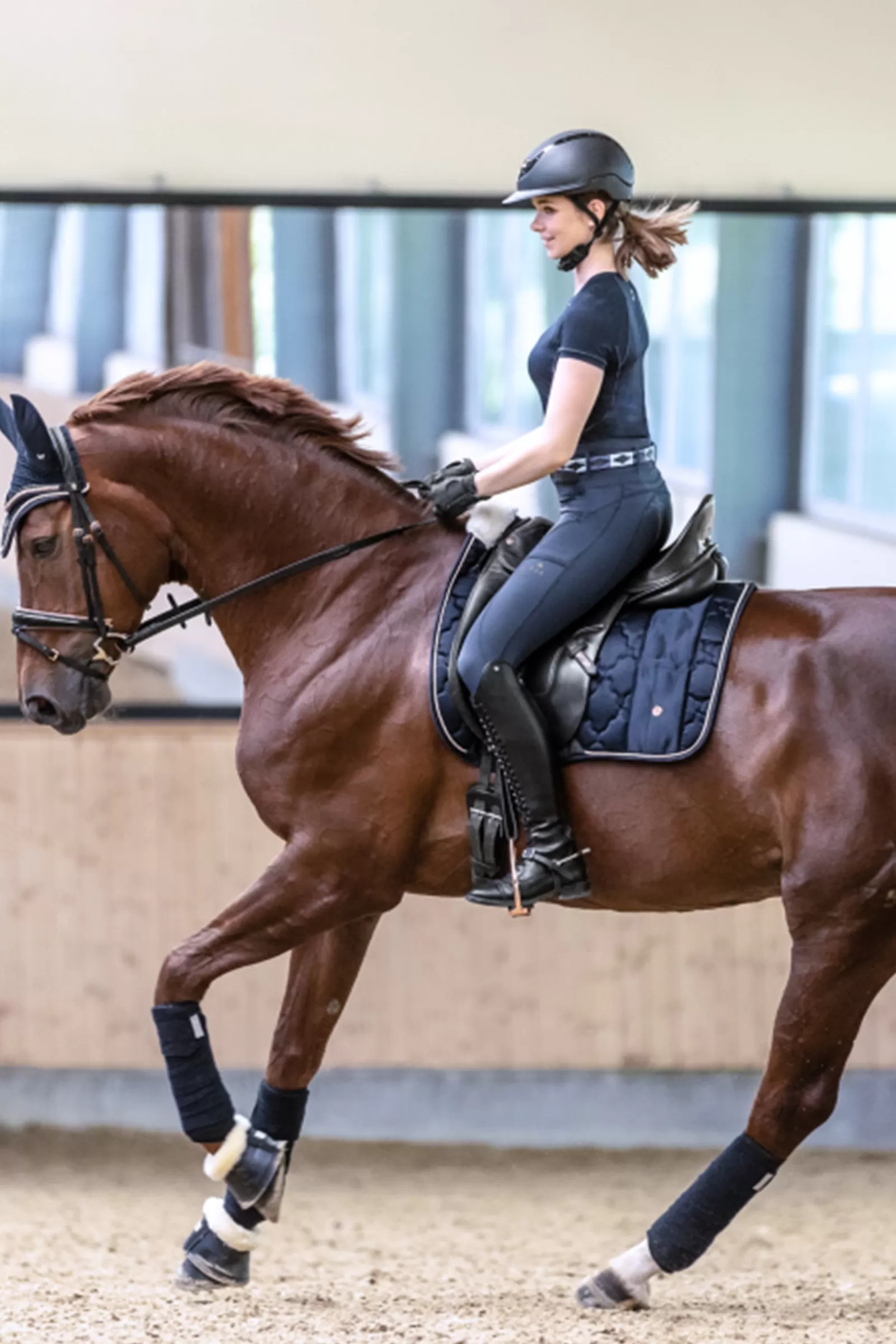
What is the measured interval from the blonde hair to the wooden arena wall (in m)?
2.70

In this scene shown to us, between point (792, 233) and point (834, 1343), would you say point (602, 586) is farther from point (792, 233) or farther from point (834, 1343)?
point (792, 233)

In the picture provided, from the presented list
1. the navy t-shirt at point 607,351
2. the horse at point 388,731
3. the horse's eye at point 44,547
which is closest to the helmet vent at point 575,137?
the navy t-shirt at point 607,351

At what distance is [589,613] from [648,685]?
20 centimetres

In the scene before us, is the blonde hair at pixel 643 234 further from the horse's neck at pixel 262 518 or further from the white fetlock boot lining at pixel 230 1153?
the white fetlock boot lining at pixel 230 1153

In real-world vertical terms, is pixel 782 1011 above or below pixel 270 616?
below

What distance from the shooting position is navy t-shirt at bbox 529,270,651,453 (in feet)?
10.5

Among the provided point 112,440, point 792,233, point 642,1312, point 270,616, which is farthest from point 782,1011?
point 792,233

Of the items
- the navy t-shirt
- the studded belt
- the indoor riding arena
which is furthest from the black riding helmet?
the indoor riding arena

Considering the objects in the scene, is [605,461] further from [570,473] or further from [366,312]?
[366,312]

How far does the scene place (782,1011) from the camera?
331 centimetres

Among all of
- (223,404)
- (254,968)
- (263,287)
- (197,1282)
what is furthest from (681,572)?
(254,968)

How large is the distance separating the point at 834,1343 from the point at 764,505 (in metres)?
2.93

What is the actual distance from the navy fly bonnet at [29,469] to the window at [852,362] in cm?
288

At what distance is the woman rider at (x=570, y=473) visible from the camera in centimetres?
321
